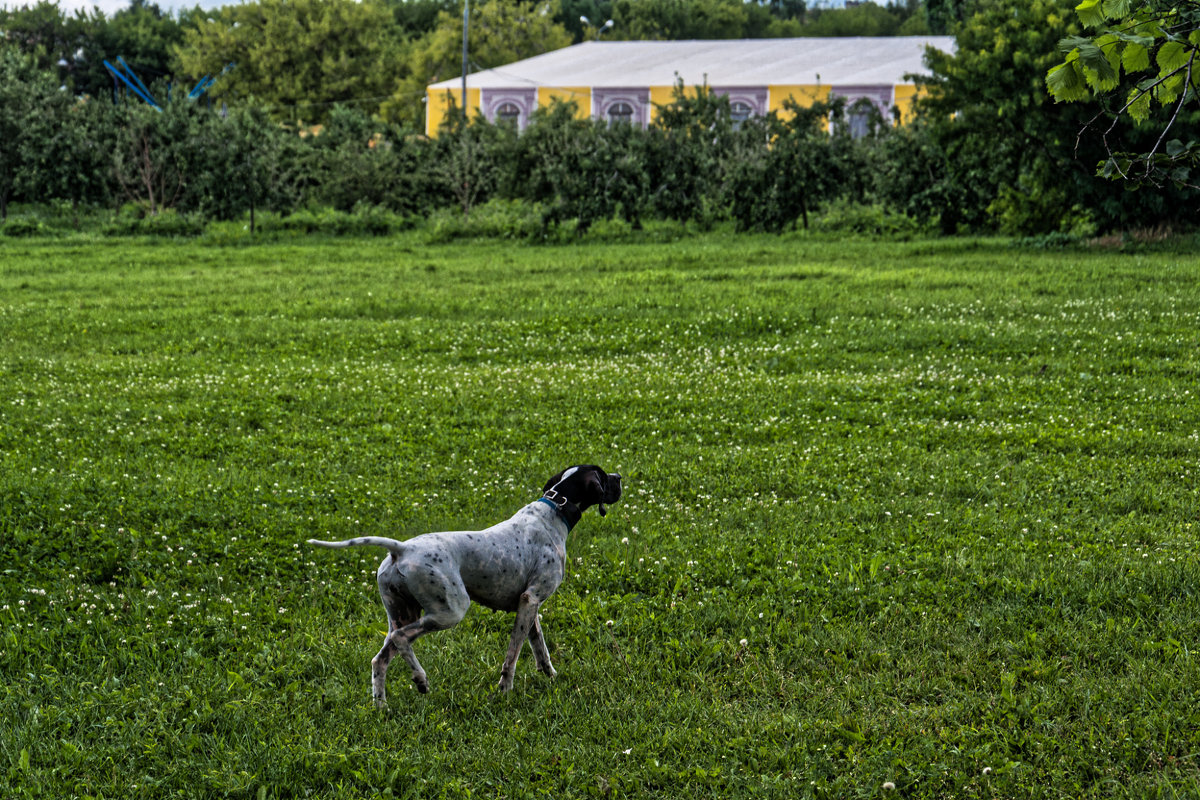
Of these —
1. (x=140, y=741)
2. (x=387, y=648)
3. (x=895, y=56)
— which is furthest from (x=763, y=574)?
(x=895, y=56)

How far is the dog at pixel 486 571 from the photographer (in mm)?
4012

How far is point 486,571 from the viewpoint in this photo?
4.23 m

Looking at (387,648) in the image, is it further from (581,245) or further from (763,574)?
(581,245)

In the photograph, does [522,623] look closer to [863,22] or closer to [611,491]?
[611,491]

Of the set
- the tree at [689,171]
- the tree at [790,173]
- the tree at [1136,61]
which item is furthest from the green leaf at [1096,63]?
the tree at [689,171]

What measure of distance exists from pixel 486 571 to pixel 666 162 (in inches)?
946

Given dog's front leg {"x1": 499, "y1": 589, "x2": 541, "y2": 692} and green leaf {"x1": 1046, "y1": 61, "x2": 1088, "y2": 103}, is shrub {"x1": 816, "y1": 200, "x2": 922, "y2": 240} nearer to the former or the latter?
dog's front leg {"x1": 499, "y1": 589, "x2": 541, "y2": 692}

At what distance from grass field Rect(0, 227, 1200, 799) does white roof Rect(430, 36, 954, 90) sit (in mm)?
33533

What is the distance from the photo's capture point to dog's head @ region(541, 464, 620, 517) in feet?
15.0

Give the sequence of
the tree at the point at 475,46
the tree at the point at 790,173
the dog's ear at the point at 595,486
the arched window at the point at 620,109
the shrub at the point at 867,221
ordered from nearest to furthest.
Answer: the dog's ear at the point at 595,486 < the shrub at the point at 867,221 < the tree at the point at 790,173 < the arched window at the point at 620,109 < the tree at the point at 475,46

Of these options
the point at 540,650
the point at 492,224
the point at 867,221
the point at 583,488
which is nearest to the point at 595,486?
the point at 583,488

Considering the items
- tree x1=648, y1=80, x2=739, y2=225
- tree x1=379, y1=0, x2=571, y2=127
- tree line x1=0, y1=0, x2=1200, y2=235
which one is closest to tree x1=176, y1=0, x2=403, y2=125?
tree x1=379, y1=0, x2=571, y2=127

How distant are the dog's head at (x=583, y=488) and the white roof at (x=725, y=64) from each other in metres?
41.2

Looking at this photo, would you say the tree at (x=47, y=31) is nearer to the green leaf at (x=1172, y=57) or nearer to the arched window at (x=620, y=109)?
the arched window at (x=620, y=109)
